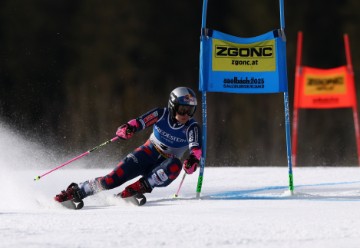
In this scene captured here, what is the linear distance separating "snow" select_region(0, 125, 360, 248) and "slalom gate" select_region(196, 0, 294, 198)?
0.64m

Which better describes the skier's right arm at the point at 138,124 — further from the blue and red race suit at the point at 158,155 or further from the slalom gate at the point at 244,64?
the slalom gate at the point at 244,64

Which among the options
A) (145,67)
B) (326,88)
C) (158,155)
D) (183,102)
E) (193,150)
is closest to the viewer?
(193,150)

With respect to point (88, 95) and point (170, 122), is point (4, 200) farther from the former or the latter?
point (88, 95)

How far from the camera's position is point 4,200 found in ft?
19.2

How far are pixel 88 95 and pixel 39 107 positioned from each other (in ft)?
5.34

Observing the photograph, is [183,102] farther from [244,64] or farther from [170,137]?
[244,64]

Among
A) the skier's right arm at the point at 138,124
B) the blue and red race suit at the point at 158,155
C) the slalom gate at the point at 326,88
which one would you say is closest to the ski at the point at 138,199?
the blue and red race suit at the point at 158,155

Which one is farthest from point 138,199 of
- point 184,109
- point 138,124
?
point 184,109

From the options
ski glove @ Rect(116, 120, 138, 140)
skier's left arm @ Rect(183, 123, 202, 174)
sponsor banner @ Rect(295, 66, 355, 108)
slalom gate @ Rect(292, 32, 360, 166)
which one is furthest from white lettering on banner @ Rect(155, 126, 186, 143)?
sponsor banner @ Rect(295, 66, 355, 108)

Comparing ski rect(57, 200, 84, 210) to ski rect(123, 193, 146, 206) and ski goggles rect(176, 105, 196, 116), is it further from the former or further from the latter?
ski goggles rect(176, 105, 196, 116)

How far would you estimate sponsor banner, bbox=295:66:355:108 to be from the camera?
1140 centimetres

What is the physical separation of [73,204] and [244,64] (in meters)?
1.73

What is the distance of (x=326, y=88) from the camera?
11531 mm

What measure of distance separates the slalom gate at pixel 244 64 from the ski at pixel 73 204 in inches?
37.7
